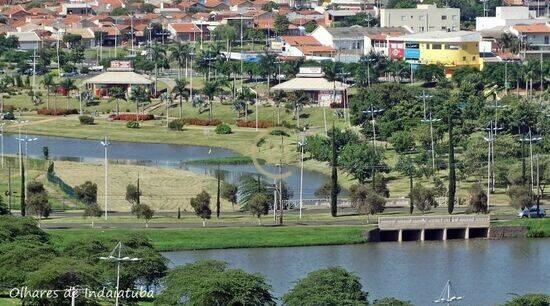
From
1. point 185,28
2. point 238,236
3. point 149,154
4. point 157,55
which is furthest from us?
point 185,28

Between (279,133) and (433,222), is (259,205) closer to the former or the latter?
(433,222)

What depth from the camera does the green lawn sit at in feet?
232

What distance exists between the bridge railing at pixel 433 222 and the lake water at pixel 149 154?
41.8 feet

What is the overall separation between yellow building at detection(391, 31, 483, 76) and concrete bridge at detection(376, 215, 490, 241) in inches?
1745

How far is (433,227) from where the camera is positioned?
74.4m

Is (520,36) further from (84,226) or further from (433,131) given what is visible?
(84,226)

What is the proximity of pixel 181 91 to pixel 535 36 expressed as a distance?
25.9 metres

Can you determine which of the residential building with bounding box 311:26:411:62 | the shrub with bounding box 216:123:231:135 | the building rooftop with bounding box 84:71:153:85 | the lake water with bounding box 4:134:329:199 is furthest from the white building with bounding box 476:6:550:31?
the lake water with bounding box 4:134:329:199

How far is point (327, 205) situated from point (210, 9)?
3458 inches

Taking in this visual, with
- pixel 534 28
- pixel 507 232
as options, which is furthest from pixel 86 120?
pixel 507 232

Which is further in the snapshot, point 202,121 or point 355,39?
point 355,39

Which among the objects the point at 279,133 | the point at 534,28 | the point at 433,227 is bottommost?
the point at 433,227

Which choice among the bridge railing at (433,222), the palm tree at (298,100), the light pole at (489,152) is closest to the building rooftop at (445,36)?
the palm tree at (298,100)

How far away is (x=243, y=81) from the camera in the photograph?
404ft
